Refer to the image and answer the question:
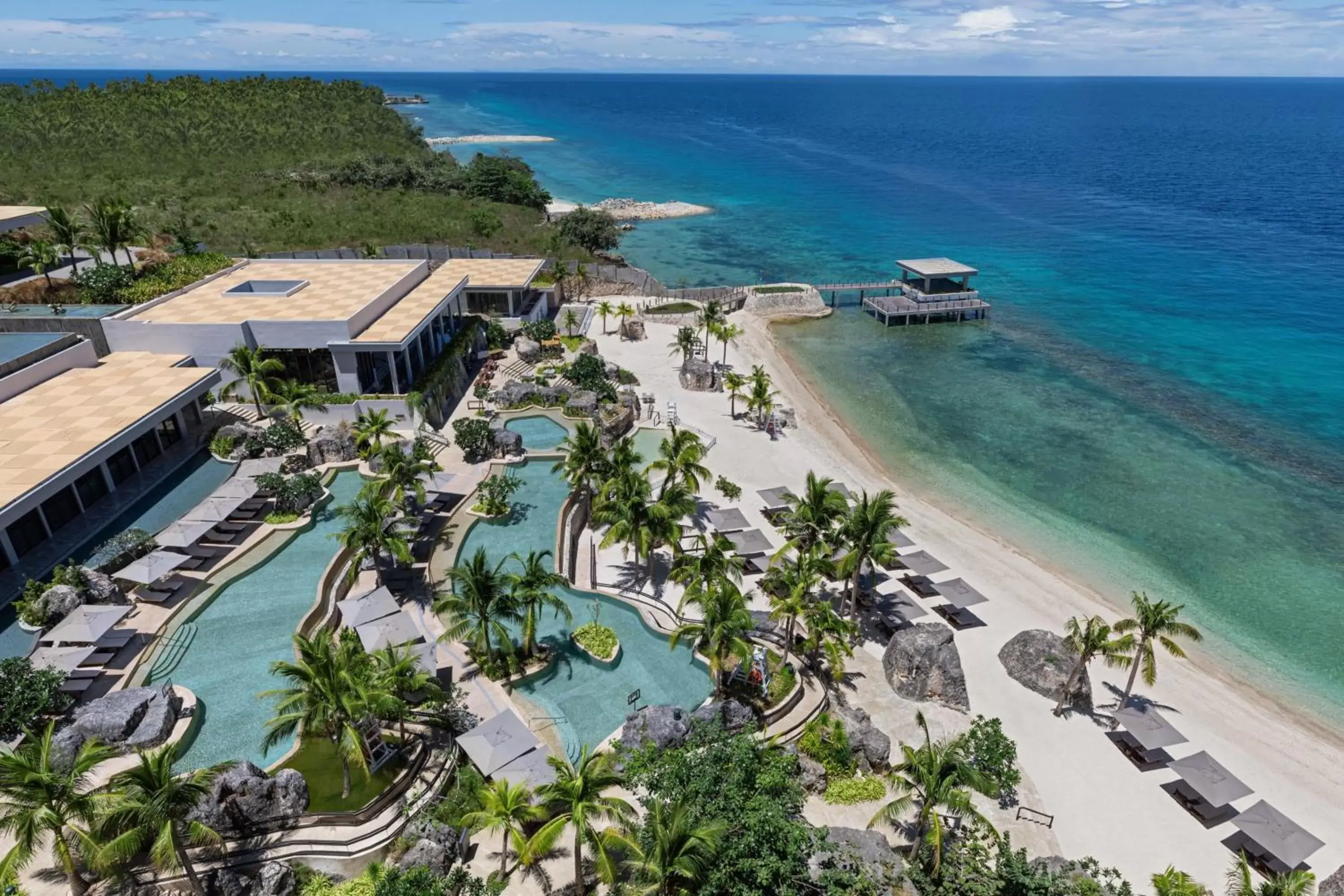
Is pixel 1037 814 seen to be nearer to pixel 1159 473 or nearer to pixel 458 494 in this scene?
pixel 458 494

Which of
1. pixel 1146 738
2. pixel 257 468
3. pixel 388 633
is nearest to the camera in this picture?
pixel 388 633

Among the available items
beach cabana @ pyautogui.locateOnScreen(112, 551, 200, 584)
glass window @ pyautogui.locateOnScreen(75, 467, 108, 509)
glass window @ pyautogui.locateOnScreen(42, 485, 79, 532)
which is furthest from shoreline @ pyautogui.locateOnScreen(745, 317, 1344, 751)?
glass window @ pyautogui.locateOnScreen(42, 485, 79, 532)

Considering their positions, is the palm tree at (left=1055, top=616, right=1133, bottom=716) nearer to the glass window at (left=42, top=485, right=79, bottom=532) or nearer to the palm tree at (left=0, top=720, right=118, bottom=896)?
the palm tree at (left=0, top=720, right=118, bottom=896)

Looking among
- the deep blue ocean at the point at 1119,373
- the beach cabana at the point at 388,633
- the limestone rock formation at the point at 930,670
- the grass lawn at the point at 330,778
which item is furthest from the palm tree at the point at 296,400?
the deep blue ocean at the point at 1119,373

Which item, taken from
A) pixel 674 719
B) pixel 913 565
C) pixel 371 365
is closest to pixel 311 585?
pixel 674 719

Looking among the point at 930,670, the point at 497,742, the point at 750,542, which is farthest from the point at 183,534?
the point at 930,670

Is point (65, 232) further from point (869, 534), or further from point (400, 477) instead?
point (869, 534)
